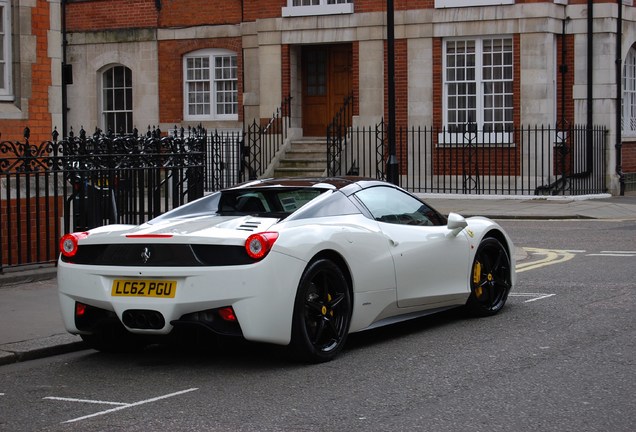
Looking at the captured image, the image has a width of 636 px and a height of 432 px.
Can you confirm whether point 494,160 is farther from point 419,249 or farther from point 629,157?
point 419,249

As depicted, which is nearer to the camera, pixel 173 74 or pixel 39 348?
pixel 39 348

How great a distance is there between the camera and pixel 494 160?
27.3 m

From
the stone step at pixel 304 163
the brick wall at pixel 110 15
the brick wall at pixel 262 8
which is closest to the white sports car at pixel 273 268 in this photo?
the stone step at pixel 304 163

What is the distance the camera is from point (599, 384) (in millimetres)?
7375

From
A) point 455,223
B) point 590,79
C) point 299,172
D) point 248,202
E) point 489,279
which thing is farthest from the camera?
point 299,172

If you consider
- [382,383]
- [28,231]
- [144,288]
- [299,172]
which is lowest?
[382,383]

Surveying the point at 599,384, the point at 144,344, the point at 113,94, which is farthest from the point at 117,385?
the point at 113,94

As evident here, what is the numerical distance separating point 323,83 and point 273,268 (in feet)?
74.8

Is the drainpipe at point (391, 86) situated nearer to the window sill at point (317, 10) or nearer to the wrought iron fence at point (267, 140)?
the window sill at point (317, 10)

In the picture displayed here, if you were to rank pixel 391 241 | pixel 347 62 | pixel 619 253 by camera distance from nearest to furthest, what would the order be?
pixel 391 241 → pixel 619 253 → pixel 347 62

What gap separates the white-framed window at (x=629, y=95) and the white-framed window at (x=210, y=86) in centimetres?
1047

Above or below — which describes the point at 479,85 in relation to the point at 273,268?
above

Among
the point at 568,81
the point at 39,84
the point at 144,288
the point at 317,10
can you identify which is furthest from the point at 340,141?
the point at 144,288

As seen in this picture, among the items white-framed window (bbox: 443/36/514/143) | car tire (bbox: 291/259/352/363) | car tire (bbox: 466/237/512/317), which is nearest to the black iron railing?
white-framed window (bbox: 443/36/514/143)
